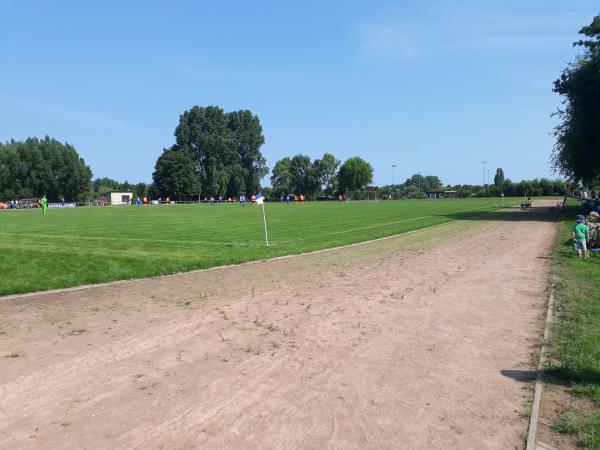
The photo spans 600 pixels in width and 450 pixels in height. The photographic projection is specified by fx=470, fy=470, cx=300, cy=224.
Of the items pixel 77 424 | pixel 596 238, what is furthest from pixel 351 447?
pixel 596 238

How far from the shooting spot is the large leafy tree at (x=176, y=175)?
A: 110 meters

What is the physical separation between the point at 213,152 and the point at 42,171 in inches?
1473

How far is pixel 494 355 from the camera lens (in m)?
6.11

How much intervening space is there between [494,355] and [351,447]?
3048 mm

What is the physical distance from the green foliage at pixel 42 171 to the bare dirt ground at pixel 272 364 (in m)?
101

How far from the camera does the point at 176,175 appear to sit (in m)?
110

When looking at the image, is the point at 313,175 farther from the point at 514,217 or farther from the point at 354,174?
the point at 514,217

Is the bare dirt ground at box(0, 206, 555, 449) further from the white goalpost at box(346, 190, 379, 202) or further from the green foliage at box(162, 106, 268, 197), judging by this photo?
the white goalpost at box(346, 190, 379, 202)

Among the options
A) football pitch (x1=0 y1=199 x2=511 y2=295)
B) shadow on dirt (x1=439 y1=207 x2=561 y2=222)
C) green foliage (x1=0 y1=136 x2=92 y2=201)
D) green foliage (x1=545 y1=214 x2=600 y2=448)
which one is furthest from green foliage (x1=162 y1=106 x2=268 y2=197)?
green foliage (x1=545 y1=214 x2=600 y2=448)

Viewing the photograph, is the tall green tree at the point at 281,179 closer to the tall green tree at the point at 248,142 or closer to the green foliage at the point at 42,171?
the tall green tree at the point at 248,142

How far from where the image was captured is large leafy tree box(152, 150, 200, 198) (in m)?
110

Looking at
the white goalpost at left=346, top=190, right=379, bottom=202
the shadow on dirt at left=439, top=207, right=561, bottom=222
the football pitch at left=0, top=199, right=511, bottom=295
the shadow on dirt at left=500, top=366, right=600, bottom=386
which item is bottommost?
the shadow on dirt at left=500, top=366, right=600, bottom=386

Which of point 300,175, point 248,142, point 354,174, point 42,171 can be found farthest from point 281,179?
point 42,171

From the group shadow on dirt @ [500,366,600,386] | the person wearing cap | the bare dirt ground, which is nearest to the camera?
the bare dirt ground
